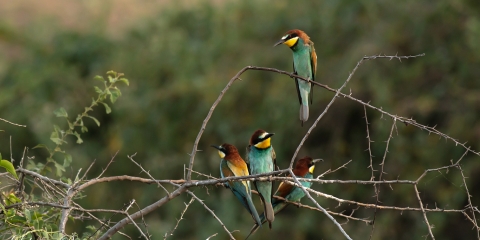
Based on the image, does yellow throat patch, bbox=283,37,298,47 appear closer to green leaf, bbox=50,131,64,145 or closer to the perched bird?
the perched bird

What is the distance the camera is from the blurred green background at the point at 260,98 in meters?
5.36

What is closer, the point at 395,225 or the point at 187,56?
the point at 395,225

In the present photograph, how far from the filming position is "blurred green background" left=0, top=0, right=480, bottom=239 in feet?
17.6

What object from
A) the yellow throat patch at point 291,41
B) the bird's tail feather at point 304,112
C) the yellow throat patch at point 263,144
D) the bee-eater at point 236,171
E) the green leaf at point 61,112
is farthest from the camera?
the yellow throat patch at point 291,41

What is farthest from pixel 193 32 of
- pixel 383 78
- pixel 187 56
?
pixel 383 78

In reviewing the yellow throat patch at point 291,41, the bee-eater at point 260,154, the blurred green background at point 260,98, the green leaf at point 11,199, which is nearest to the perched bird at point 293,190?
the bee-eater at point 260,154

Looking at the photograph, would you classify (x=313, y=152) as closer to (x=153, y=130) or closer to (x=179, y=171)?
(x=179, y=171)

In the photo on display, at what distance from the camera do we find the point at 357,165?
5711 mm

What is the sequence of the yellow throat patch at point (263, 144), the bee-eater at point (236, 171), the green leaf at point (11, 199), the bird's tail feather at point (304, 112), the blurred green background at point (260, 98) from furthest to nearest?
the blurred green background at point (260, 98)
the bird's tail feather at point (304, 112)
the yellow throat patch at point (263, 144)
the bee-eater at point (236, 171)
the green leaf at point (11, 199)

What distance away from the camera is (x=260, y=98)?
638cm

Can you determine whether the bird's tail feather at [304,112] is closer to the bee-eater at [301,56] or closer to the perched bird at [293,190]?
the bee-eater at [301,56]

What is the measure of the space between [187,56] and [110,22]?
2932 mm

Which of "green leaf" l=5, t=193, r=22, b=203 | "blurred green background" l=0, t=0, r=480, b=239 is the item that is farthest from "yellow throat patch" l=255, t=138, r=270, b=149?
"blurred green background" l=0, t=0, r=480, b=239

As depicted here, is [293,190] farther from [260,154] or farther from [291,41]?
[291,41]
